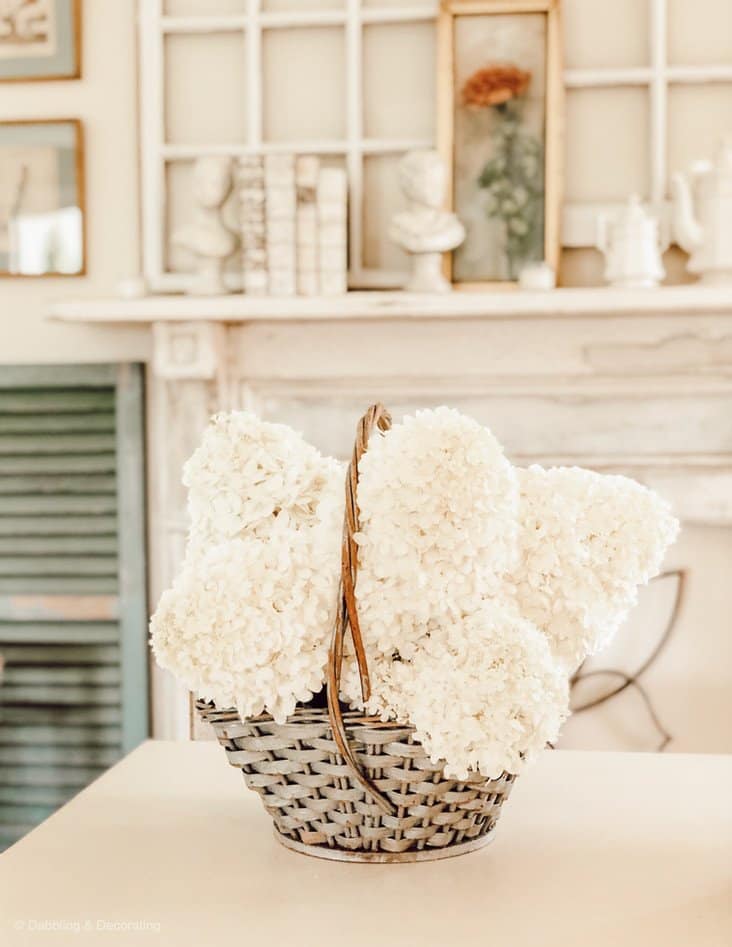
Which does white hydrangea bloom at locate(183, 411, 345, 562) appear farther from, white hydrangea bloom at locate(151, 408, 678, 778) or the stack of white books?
the stack of white books

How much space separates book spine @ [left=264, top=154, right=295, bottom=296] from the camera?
235 centimetres

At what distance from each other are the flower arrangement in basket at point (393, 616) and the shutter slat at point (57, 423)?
170 cm

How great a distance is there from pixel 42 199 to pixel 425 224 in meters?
0.88

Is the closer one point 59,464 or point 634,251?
point 634,251

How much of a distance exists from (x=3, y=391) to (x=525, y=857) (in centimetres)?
199

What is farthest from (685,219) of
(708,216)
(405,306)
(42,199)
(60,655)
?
(60,655)

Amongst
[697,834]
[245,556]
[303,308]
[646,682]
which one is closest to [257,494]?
[245,556]

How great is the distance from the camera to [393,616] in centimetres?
84

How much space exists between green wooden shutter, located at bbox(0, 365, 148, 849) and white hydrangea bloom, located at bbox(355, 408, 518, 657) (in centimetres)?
178

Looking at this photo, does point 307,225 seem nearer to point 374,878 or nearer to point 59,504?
point 59,504

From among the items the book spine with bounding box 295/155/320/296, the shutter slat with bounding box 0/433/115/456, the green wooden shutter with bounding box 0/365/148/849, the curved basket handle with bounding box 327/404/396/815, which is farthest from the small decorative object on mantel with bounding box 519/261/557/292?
the curved basket handle with bounding box 327/404/396/815

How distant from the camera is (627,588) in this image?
3.00 ft

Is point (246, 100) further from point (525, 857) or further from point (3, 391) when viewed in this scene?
point (525, 857)

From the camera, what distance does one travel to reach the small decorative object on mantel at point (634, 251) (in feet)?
7.45
